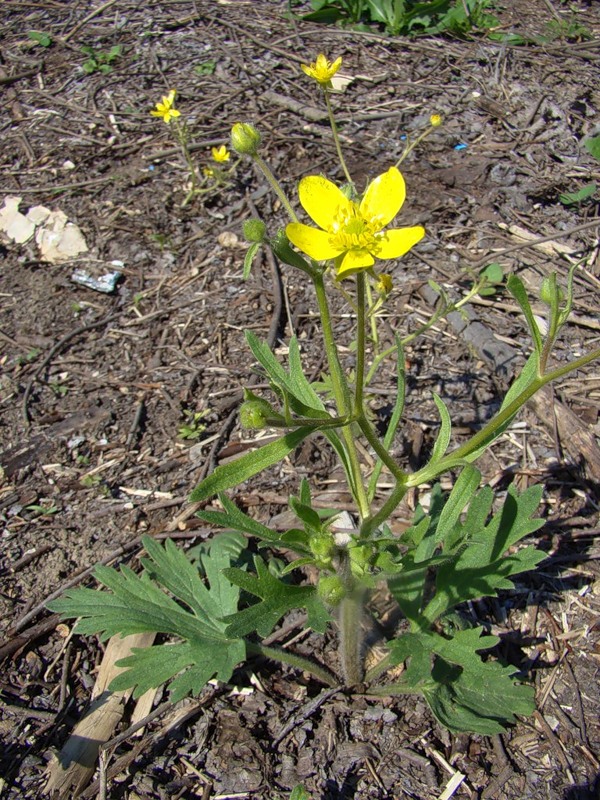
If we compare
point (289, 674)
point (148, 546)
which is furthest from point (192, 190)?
point (289, 674)

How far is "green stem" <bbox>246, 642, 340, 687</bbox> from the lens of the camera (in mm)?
2090

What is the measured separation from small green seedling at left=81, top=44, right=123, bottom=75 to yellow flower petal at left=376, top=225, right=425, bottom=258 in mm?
3878

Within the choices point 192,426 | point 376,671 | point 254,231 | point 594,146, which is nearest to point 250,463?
point 254,231

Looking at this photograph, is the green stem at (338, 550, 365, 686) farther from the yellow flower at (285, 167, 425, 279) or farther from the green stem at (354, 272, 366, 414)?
the yellow flower at (285, 167, 425, 279)

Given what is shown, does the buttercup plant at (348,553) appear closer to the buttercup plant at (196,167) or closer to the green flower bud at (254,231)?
the green flower bud at (254,231)

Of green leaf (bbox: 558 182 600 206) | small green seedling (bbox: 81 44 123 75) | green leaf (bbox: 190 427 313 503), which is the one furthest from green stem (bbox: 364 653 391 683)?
small green seedling (bbox: 81 44 123 75)

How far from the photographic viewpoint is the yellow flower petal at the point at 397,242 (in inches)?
62.3

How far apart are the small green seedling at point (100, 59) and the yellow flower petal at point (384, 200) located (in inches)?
146

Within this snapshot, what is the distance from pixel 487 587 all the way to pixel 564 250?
198cm

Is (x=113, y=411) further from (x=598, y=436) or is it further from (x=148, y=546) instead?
(x=598, y=436)

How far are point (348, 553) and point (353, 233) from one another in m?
0.82

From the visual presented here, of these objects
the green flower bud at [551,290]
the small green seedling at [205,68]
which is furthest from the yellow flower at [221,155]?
the green flower bud at [551,290]

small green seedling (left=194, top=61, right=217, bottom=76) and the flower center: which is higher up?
the flower center

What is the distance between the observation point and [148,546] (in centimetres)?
221
